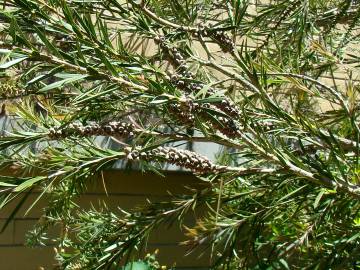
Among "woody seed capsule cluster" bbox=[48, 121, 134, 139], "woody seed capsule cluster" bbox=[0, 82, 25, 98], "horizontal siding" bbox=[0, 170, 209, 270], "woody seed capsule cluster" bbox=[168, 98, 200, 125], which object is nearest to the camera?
"woody seed capsule cluster" bbox=[168, 98, 200, 125]

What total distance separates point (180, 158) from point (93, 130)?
26cm

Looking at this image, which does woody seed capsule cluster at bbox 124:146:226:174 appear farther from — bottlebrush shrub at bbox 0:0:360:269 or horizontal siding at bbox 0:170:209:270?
horizontal siding at bbox 0:170:209:270

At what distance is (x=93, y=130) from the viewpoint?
1700 millimetres

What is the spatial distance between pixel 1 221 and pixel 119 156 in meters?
2.37

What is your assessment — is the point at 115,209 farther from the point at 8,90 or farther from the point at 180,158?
the point at 180,158

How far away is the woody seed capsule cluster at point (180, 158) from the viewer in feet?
5.88

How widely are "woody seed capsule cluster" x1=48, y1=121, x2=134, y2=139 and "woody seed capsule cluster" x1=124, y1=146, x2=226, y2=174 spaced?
2.5 inches

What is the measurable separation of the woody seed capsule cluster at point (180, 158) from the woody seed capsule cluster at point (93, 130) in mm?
63

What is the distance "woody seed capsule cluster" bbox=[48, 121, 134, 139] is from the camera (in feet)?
5.58

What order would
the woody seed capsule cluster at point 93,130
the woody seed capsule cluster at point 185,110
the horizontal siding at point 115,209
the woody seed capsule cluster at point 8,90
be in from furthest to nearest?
the horizontal siding at point 115,209
the woody seed capsule cluster at point 8,90
the woody seed capsule cluster at point 93,130
the woody seed capsule cluster at point 185,110

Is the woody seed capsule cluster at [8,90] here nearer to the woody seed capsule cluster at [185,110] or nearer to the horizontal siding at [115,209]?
the woody seed capsule cluster at [185,110]

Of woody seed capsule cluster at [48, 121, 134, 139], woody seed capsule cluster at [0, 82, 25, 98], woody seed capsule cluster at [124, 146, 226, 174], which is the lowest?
woody seed capsule cluster at [124, 146, 226, 174]

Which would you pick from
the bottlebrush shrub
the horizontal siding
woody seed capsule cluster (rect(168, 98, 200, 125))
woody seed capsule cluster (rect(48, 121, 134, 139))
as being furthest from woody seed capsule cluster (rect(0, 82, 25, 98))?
the horizontal siding

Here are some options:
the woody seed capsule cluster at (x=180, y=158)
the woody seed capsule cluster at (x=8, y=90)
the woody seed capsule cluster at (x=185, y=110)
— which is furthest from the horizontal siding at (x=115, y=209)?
the woody seed capsule cluster at (x=185, y=110)
